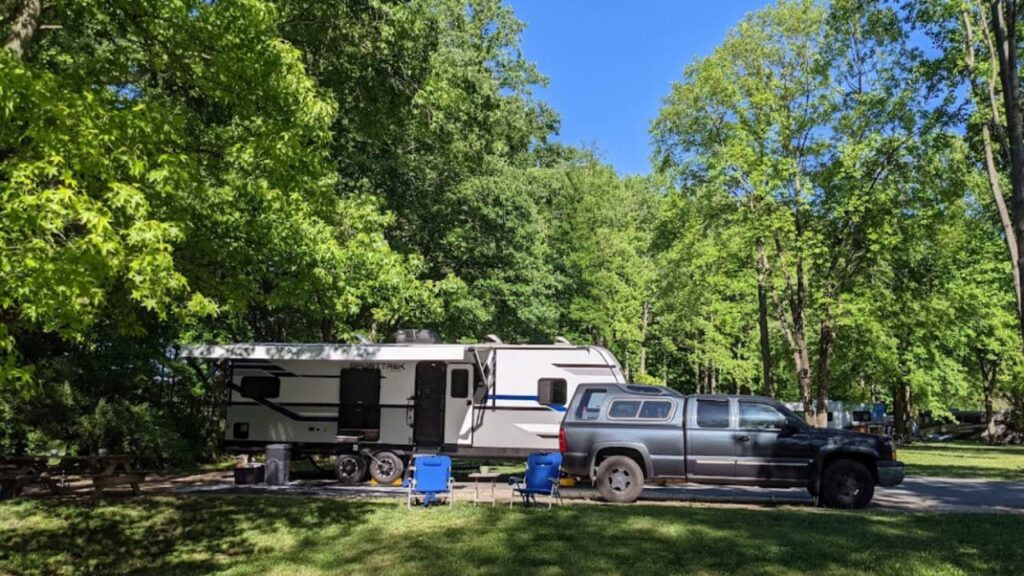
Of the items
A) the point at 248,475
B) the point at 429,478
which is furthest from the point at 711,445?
the point at 248,475

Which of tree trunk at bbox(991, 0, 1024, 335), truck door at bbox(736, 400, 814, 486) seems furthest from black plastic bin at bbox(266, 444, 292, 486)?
tree trunk at bbox(991, 0, 1024, 335)

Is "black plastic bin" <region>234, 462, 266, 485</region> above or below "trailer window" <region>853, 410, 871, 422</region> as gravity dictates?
below

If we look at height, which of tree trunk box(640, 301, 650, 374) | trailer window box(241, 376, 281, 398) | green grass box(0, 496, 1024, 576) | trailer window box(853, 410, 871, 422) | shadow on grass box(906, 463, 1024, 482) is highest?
tree trunk box(640, 301, 650, 374)

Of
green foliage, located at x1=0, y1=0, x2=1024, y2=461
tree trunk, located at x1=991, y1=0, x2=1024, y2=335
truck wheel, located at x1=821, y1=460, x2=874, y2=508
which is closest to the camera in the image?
green foliage, located at x1=0, y1=0, x2=1024, y2=461

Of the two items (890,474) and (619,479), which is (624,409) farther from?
(890,474)

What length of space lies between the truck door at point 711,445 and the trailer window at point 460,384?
4.89 m

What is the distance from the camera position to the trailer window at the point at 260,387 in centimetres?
1568

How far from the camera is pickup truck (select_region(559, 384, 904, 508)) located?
38.8ft

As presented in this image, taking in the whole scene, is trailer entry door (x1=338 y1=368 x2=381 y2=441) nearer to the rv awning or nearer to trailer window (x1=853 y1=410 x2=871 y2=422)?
the rv awning

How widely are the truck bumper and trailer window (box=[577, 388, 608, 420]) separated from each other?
4597 mm

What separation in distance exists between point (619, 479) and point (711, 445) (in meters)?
1.65

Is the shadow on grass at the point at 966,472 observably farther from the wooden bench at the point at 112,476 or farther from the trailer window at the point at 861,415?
the trailer window at the point at 861,415

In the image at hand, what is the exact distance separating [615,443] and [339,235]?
737cm

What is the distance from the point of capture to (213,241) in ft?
35.1
